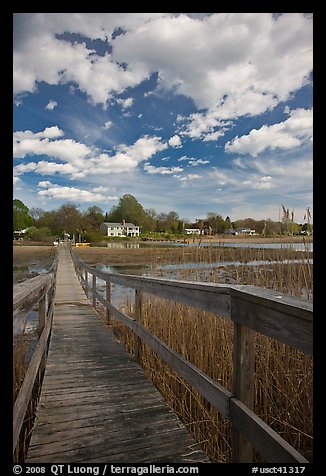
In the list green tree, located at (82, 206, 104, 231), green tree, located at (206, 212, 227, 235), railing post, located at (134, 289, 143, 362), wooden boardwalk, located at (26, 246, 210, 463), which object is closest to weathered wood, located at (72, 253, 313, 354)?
wooden boardwalk, located at (26, 246, 210, 463)

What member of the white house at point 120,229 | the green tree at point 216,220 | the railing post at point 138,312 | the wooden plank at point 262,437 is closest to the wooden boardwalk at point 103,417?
the railing post at point 138,312

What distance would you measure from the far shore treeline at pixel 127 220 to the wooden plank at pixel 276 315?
3.34 ft

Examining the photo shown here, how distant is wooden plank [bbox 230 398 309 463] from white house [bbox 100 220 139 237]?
189 ft

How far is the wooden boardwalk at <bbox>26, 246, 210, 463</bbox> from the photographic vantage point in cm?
170

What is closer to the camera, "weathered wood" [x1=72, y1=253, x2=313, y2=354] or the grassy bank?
"weathered wood" [x1=72, y1=253, x2=313, y2=354]

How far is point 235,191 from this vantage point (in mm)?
7762

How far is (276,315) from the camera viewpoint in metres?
1.10

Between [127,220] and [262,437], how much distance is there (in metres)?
58.7

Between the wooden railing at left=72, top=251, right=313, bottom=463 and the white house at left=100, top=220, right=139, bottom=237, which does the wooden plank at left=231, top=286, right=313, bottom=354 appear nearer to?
the wooden railing at left=72, top=251, right=313, bottom=463

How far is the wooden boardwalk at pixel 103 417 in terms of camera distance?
1.70 metres
